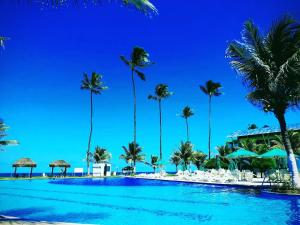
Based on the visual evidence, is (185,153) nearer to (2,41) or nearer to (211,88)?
(211,88)

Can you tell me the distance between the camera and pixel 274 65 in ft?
50.8

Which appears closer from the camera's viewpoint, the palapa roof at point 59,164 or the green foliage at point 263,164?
the green foliage at point 263,164

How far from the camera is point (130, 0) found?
7477mm

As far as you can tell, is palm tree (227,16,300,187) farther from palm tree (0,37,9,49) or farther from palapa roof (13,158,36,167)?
palapa roof (13,158,36,167)

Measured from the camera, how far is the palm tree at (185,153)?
48188 millimetres

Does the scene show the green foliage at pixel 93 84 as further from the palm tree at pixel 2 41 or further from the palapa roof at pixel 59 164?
the palm tree at pixel 2 41

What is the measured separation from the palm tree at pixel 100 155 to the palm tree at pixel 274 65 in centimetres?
3664

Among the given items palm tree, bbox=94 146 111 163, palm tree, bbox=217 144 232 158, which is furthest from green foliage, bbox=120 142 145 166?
palm tree, bbox=217 144 232 158

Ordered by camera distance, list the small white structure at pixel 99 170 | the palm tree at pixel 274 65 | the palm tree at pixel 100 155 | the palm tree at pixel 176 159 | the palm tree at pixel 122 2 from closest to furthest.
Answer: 1. the palm tree at pixel 122 2
2. the palm tree at pixel 274 65
3. the small white structure at pixel 99 170
4. the palm tree at pixel 176 159
5. the palm tree at pixel 100 155

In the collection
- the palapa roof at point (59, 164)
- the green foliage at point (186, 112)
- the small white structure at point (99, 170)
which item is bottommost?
the small white structure at point (99, 170)

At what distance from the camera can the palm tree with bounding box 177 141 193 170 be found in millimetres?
48188

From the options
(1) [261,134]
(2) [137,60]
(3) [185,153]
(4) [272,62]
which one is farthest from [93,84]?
(4) [272,62]

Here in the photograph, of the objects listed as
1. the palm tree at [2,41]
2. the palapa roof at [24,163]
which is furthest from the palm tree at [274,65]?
the palapa roof at [24,163]

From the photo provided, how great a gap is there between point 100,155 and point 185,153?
43.4 ft
